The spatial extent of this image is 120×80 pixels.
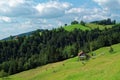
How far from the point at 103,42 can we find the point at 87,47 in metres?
11.2

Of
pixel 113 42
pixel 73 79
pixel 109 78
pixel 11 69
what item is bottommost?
pixel 11 69

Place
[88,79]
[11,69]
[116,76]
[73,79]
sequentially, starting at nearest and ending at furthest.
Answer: [116,76], [88,79], [73,79], [11,69]

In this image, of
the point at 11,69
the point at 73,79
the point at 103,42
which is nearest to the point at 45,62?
the point at 11,69

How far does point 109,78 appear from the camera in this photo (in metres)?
33.6

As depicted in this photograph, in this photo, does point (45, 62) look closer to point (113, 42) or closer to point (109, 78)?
point (113, 42)

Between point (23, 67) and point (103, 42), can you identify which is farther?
point (103, 42)

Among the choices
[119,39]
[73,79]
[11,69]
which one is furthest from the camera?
[119,39]

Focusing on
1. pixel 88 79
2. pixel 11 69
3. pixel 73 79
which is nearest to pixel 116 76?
pixel 88 79

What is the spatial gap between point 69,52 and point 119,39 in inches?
1356

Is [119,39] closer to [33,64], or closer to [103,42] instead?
[103,42]

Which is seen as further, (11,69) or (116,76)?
(11,69)

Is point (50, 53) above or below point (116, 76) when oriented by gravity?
below

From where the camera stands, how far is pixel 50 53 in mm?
189500

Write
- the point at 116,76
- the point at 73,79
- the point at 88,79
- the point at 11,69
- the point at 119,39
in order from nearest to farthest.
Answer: the point at 116,76, the point at 88,79, the point at 73,79, the point at 11,69, the point at 119,39
